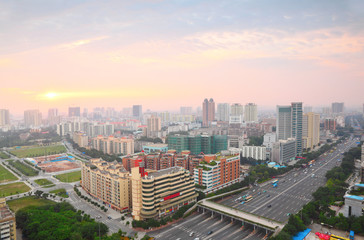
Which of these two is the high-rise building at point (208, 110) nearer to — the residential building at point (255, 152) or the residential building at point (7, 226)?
the residential building at point (255, 152)

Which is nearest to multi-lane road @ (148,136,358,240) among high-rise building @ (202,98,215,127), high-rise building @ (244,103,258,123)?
high-rise building @ (244,103,258,123)

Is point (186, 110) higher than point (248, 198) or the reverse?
higher

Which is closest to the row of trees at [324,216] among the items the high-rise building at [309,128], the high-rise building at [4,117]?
the high-rise building at [309,128]

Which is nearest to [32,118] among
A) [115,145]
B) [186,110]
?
[115,145]

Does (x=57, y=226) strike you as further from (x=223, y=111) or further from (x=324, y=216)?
(x=223, y=111)

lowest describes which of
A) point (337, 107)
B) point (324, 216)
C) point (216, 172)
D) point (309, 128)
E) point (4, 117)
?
point (324, 216)

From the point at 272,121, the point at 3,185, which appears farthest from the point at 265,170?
the point at 272,121

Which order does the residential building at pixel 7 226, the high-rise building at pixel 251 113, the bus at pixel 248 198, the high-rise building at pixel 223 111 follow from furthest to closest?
the high-rise building at pixel 223 111
the high-rise building at pixel 251 113
the bus at pixel 248 198
the residential building at pixel 7 226

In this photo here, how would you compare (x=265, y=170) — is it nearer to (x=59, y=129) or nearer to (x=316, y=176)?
(x=316, y=176)
